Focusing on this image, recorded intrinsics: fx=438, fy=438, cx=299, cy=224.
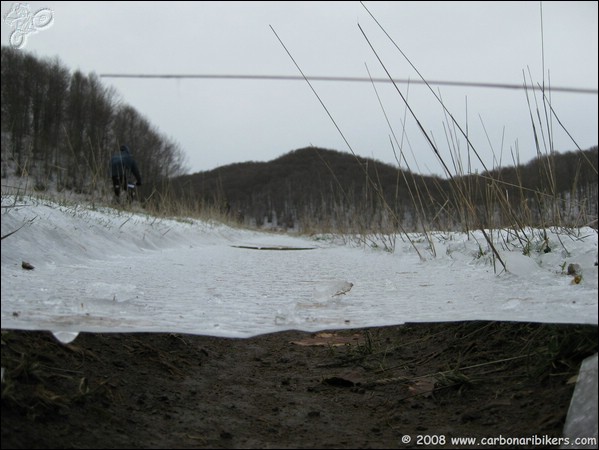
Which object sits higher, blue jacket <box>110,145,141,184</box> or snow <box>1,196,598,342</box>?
blue jacket <box>110,145,141,184</box>

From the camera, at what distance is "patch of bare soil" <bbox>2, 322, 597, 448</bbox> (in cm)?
87

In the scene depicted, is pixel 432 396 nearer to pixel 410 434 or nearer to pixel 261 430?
pixel 410 434

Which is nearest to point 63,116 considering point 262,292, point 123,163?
point 123,163

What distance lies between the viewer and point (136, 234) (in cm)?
365

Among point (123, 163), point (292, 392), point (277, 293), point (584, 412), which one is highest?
point (123, 163)

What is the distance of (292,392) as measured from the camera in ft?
4.31

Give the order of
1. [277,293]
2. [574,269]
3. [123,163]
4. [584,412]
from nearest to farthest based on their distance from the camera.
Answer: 1. [584,412]
2. [574,269]
3. [277,293]
4. [123,163]

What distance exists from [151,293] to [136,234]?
7.82 feet

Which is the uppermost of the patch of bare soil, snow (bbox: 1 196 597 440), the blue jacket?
the blue jacket

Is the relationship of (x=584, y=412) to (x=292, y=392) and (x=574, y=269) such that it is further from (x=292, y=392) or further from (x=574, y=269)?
(x=292, y=392)

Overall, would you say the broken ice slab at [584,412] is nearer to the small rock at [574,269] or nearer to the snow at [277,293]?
the snow at [277,293]

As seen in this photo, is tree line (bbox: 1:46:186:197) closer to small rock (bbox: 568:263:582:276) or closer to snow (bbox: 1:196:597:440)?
snow (bbox: 1:196:597:440)

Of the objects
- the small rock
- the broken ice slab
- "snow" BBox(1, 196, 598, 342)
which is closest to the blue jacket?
"snow" BBox(1, 196, 598, 342)

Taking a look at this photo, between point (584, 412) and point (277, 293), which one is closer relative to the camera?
point (584, 412)
